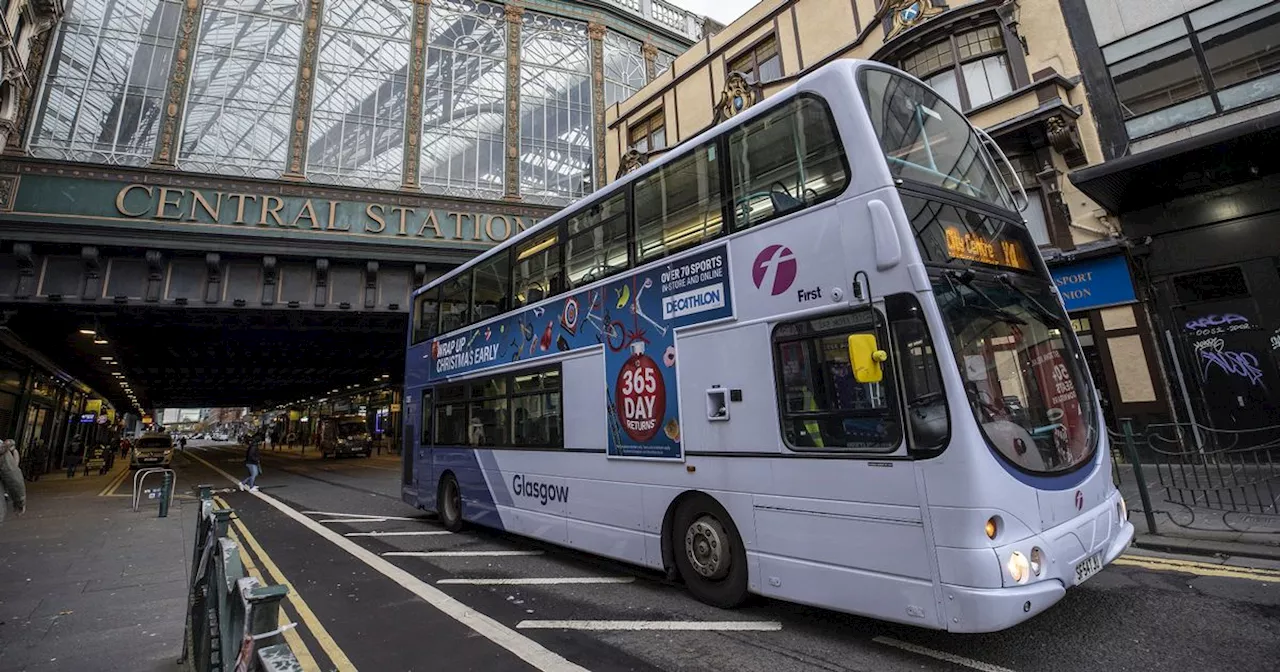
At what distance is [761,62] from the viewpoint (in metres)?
19.9

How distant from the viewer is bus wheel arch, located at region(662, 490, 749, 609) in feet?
16.4

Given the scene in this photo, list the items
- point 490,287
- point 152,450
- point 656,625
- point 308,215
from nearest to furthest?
point 656,625 < point 490,287 < point 308,215 < point 152,450

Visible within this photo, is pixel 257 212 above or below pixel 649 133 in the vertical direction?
below

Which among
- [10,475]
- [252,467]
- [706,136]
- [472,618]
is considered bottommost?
[472,618]

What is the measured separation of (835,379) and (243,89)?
2573cm

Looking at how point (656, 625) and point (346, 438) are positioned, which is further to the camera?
point (346, 438)

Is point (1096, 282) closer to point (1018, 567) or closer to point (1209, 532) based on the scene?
point (1209, 532)

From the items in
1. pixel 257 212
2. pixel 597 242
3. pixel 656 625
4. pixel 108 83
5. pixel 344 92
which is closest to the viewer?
pixel 656 625

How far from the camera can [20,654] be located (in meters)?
4.48

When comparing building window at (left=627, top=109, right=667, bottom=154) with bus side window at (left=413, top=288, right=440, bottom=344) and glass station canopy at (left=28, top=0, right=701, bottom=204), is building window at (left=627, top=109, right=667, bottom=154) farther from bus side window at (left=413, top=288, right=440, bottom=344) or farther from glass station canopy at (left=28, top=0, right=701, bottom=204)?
bus side window at (left=413, top=288, right=440, bottom=344)

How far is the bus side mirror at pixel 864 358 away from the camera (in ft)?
12.6

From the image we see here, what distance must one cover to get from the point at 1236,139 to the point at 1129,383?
5.14 meters

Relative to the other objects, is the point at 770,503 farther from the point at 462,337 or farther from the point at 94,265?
the point at 94,265

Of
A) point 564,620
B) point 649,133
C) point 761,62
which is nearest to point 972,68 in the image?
point 761,62
